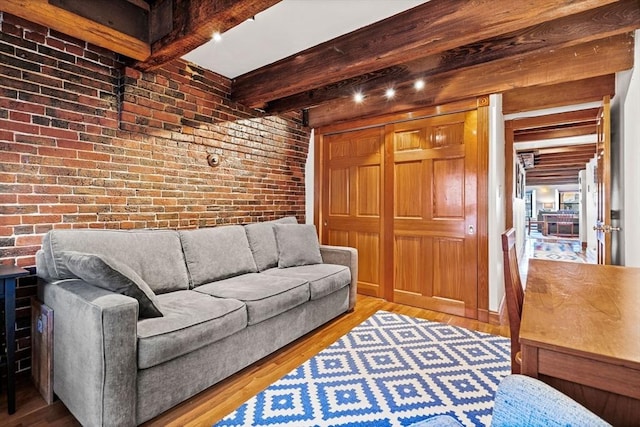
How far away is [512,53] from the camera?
93.6 inches

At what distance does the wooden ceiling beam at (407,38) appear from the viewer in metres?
1.79

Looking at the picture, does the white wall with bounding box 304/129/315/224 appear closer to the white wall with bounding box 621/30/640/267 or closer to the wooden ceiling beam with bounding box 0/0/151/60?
the wooden ceiling beam with bounding box 0/0/151/60

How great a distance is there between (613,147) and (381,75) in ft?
7.98

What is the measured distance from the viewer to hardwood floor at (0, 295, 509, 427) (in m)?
1.66

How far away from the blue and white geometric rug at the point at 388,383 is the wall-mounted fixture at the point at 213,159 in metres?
2.01

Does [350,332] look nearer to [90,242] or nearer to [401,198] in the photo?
[401,198]

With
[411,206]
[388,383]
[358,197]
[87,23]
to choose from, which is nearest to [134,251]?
[87,23]

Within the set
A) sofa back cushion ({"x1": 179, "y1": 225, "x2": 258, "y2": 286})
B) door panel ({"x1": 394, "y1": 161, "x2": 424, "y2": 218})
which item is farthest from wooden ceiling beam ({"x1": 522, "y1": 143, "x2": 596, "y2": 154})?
sofa back cushion ({"x1": 179, "y1": 225, "x2": 258, "y2": 286})

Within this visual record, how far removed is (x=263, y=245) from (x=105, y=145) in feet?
5.07

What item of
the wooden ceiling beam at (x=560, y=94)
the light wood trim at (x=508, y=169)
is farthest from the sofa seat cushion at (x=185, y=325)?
the light wood trim at (x=508, y=169)

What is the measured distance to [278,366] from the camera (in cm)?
225

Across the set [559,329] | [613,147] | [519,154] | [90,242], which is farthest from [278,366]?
[519,154]

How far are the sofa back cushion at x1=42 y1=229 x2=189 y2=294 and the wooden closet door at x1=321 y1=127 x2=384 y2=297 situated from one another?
2.15 metres

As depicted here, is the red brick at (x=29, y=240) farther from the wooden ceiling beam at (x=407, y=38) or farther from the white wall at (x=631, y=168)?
the white wall at (x=631, y=168)
